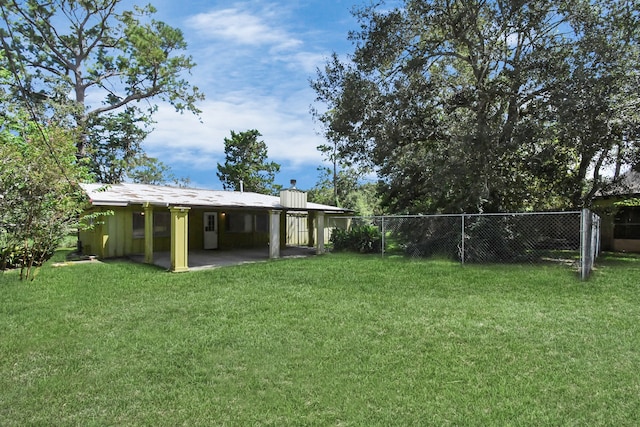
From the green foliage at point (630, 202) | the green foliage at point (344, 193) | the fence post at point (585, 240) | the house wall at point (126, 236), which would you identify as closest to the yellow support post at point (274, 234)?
the house wall at point (126, 236)

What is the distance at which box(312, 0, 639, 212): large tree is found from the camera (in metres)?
10.5

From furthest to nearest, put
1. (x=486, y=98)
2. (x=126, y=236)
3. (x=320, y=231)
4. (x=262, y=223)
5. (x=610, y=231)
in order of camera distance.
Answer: (x=262, y=223) < (x=610, y=231) < (x=320, y=231) < (x=126, y=236) < (x=486, y=98)

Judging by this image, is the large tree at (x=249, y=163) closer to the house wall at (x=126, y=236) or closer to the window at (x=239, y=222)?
the window at (x=239, y=222)

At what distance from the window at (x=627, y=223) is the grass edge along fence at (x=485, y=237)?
2713 mm

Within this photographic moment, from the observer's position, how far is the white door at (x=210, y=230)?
612 inches

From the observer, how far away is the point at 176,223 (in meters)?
9.99

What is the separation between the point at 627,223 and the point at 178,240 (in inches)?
669

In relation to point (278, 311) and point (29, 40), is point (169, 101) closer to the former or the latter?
point (29, 40)

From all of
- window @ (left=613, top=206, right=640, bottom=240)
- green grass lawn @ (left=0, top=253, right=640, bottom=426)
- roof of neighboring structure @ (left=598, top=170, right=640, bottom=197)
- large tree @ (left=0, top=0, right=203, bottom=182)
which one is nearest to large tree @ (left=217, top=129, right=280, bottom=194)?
large tree @ (left=0, top=0, right=203, bottom=182)

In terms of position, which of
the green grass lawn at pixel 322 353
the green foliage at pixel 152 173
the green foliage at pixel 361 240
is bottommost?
the green grass lawn at pixel 322 353

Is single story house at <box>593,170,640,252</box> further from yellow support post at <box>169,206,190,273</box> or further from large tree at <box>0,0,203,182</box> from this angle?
large tree at <box>0,0,203,182</box>

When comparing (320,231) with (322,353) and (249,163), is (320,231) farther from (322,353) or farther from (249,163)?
(249,163)

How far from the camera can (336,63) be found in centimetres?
1377

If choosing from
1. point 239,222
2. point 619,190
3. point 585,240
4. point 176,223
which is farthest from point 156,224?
point 619,190
